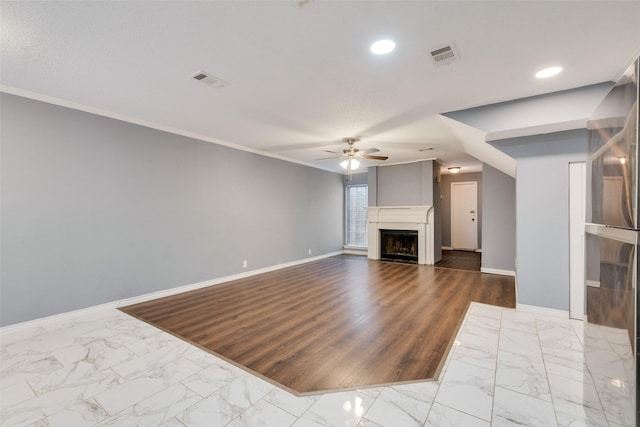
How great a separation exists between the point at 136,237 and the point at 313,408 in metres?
3.51

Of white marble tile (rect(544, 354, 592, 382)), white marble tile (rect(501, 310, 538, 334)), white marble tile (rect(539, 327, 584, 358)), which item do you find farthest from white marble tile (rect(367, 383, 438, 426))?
white marble tile (rect(501, 310, 538, 334))

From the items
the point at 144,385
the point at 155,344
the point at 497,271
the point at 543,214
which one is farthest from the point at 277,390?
the point at 497,271

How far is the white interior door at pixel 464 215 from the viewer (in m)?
8.78

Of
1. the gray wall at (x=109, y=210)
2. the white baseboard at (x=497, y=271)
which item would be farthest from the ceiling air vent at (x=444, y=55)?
the white baseboard at (x=497, y=271)

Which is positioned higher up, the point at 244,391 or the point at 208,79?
the point at 208,79

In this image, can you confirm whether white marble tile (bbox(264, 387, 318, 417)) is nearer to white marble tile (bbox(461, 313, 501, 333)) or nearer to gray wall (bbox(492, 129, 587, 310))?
white marble tile (bbox(461, 313, 501, 333))

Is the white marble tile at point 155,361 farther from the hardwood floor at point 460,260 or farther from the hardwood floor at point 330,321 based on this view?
the hardwood floor at point 460,260

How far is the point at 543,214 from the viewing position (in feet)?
11.0

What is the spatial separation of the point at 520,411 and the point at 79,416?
2.81m

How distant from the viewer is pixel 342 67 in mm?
2482

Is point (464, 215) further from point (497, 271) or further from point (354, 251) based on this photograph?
point (354, 251)

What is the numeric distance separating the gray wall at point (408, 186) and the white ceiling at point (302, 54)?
3084 millimetres

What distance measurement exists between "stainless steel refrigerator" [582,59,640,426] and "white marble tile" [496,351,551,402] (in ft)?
1.87

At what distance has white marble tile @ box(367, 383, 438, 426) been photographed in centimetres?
165
